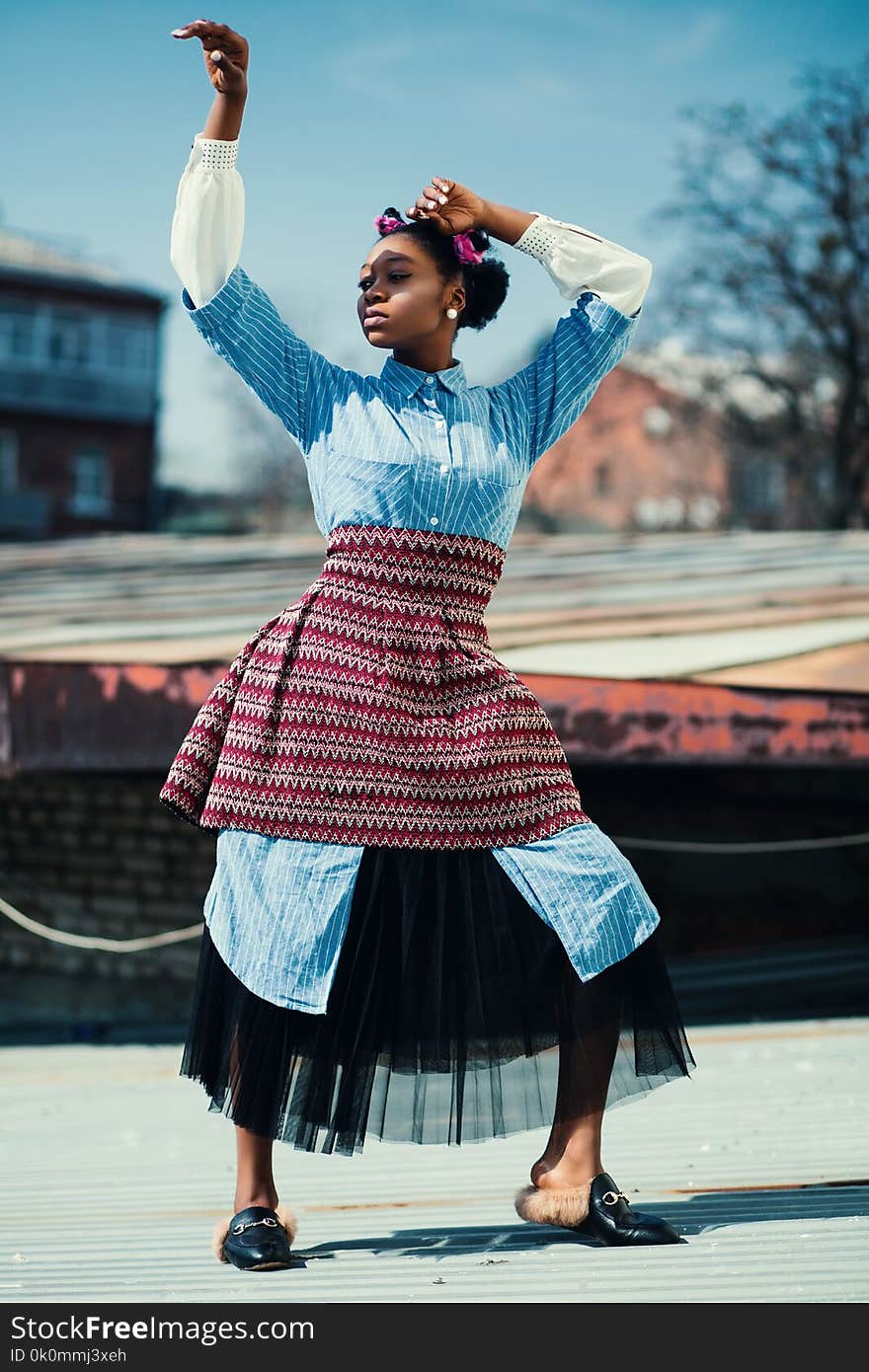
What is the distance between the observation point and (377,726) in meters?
2.46

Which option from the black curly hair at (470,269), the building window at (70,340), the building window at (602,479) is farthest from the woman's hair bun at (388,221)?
the building window at (602,479)

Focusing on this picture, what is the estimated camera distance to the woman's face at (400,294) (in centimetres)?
264

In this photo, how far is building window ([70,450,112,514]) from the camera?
42375 mm

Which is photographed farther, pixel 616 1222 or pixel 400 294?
pixel 400 294

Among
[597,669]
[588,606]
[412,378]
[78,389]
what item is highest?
[78,389]

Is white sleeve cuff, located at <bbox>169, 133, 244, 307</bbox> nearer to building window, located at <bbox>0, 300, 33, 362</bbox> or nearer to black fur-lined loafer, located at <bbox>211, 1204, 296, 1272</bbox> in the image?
black fur-lined loafer, located at <bbox>211, 1204, 296, 1272</bbox>

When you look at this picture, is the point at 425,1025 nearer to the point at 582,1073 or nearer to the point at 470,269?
the point at 582,1073

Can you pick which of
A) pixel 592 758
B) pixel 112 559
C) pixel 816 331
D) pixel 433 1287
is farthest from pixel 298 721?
pixel 816 331

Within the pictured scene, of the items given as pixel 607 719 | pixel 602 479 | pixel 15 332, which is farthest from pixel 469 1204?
pixel 602 479

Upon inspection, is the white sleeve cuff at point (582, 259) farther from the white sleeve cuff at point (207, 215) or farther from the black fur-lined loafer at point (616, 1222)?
the black fur-lined loafer at point (616, 1222)

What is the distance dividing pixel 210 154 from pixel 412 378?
48 centimetres

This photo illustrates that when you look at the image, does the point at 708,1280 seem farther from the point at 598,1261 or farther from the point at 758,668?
the point at 758,668

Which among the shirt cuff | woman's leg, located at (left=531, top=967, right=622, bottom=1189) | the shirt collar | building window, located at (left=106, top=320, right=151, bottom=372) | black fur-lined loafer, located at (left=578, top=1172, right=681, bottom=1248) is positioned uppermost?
building window, located at (left=106, top=320, right=151, bottom=372)

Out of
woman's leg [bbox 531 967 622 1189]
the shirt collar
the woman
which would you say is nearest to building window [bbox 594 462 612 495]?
the shirt collar
